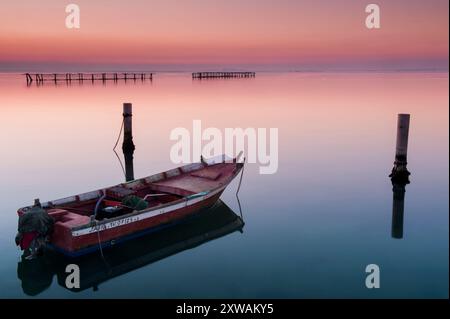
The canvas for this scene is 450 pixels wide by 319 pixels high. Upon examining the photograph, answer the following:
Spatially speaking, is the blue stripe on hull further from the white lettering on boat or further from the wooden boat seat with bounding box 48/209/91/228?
the wooden boat seat with bounding box 48/209/91/228

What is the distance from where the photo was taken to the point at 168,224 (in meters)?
14.3

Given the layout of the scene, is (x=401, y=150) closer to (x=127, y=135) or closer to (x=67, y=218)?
(x=67, y=218)

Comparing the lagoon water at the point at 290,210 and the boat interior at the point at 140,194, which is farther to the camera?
the boat interior at the point at 140,194

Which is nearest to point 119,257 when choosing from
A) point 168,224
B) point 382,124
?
point 168,224

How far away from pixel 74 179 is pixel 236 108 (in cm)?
3381

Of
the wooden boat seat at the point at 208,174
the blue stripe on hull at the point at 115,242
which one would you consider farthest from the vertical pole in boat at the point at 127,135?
the blue stripe on hull at the point at 115,242

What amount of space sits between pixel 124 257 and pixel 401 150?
13262 millimetres

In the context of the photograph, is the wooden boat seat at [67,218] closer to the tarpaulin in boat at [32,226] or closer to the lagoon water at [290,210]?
the tarpaulin in boat at [32,226]

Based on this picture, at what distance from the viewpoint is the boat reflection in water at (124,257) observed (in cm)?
1149

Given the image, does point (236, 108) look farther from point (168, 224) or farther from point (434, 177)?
point (168, 224)

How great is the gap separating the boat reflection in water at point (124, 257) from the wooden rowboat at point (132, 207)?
0.97 ft

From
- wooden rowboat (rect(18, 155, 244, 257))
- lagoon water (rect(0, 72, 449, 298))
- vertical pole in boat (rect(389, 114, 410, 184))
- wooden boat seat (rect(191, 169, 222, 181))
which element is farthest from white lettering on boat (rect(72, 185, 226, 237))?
vertical pole in boat (rect(389, 114, 410, 184))

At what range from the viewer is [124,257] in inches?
497

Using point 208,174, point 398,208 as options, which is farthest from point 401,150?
point 208,174
